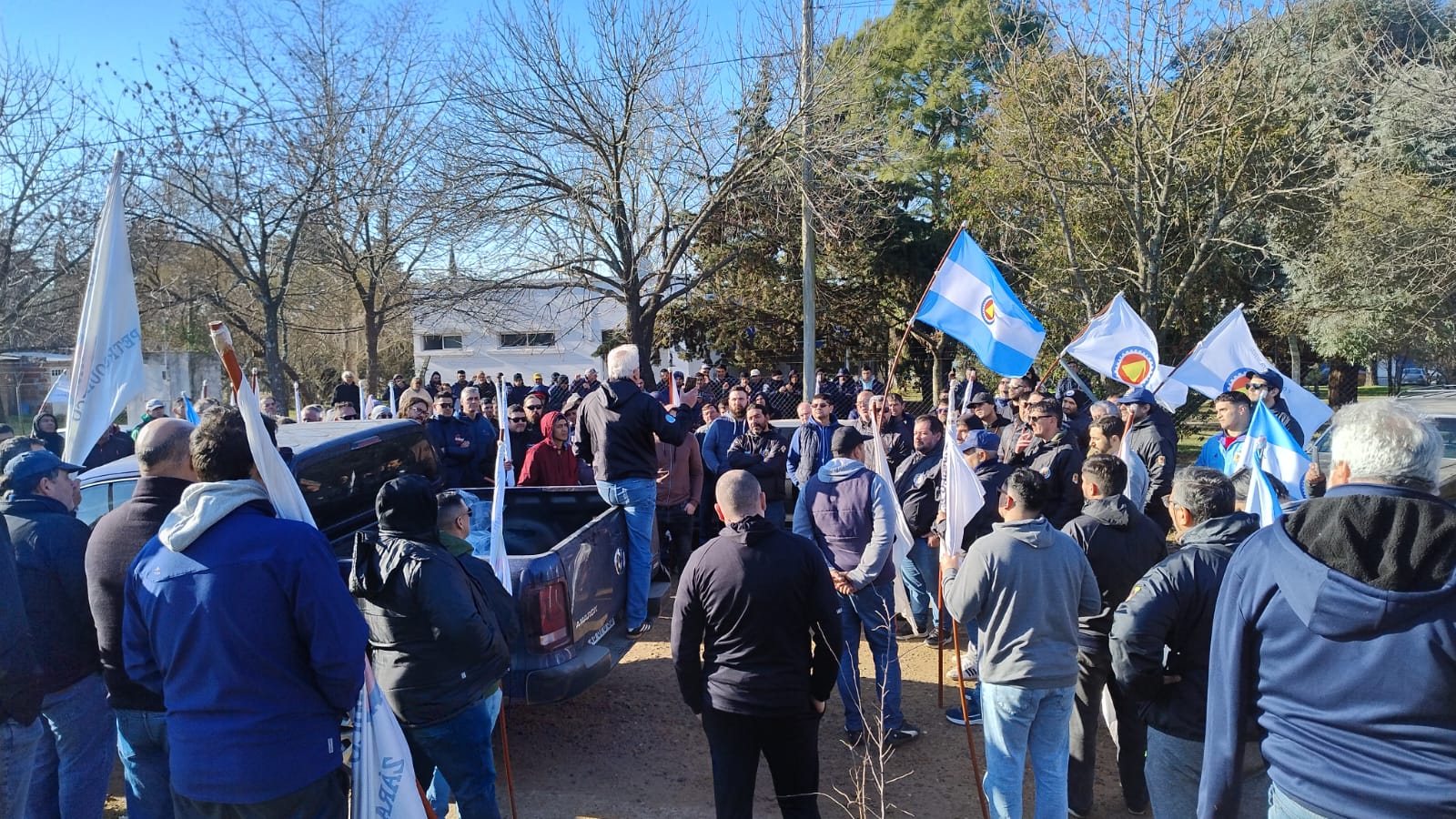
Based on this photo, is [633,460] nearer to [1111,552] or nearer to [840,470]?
[840,470]

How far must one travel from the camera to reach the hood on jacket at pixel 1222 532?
136 inches

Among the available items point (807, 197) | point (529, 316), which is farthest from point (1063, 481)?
point (529, 316)

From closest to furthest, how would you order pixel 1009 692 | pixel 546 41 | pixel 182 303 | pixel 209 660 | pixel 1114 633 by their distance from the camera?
pixel 209 660
pixel 1114 633
pixel 1009 692
pixel 546 41
pixel 182 303

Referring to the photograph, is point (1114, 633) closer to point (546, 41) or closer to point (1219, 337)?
point (1219, 337)

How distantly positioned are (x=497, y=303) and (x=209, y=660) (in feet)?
51.9

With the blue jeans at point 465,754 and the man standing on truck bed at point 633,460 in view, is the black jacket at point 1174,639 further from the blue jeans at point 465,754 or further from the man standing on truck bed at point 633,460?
the man standing on truck bed at point 633,460

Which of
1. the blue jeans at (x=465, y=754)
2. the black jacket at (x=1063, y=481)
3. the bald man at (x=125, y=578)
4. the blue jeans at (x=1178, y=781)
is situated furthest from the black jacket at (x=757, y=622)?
the black jacket at (x=1063, y=481)

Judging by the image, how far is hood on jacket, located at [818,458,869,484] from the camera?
524 centimetres

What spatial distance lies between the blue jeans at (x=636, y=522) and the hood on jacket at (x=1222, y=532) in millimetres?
3237

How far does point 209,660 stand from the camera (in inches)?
100

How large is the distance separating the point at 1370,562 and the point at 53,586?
3975 millimetres

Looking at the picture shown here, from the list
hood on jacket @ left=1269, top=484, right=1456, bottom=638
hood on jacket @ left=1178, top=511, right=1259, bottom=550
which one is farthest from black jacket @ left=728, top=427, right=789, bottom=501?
hood on jacket @ left=1269, top=484, right=1456, bottom=638

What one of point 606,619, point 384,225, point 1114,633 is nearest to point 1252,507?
point 1114,633

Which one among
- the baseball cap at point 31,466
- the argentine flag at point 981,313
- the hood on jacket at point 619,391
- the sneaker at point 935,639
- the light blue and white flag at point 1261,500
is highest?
the argentine flag at point 981,313
